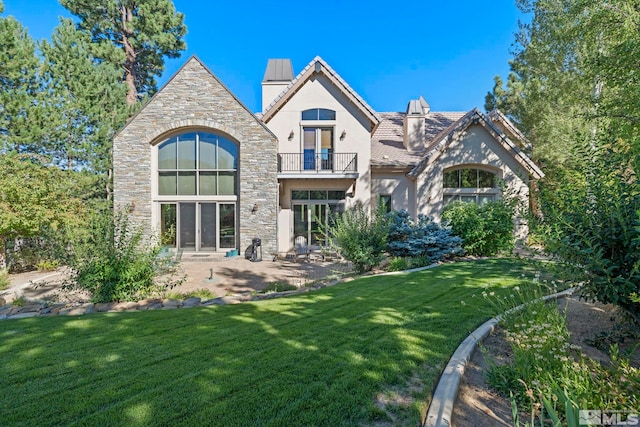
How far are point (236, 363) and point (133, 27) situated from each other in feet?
94.8

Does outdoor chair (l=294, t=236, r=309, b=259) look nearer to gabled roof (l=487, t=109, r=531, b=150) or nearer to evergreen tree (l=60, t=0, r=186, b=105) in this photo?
gabled roof (l=487, t=109, r=531, b=150)

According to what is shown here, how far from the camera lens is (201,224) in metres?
15.4

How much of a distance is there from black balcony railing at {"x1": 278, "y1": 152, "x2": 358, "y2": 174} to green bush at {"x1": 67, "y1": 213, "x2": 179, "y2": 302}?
9.56 m

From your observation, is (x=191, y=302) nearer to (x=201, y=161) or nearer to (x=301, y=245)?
(x=301, y=245)

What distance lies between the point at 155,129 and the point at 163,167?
5.94 feet

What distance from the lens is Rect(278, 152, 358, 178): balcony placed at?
1606cm

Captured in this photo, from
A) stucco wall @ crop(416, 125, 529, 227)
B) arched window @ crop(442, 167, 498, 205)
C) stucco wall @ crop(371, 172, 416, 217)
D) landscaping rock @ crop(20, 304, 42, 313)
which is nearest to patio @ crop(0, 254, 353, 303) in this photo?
landscaping rock @ crop(20, 304, 42, 313)

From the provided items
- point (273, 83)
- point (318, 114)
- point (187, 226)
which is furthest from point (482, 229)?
Result: point (273, 83)

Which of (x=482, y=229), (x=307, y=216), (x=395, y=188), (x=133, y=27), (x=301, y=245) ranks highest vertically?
(x=133, y=27)

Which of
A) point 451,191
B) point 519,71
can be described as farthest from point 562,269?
point 519,71

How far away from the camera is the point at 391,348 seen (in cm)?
404

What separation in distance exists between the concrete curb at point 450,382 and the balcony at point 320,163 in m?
11.8

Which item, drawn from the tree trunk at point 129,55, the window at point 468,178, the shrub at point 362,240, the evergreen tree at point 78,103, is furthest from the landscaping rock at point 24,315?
the tree trunk at point 129,55

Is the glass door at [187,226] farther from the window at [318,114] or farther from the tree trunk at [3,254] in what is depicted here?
the window at [318,114]
